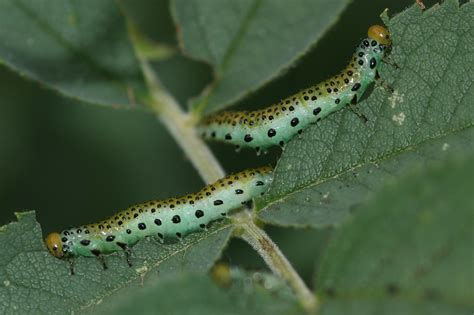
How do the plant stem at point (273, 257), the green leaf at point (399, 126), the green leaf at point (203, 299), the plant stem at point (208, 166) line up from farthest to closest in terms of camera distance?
1. the green leaf at point (399, 126)
2. the plant stem at point (208, 166)
3. the plant stem at point (273, 257)
4. the green leaf at point (203, 299)

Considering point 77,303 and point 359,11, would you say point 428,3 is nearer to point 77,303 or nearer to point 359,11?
point 359,11

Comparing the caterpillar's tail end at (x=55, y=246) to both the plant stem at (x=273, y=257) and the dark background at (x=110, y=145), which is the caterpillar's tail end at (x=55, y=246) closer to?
the plant stem at (x=273, y=257)

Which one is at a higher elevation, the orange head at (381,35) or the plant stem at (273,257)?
the orange head at (381,35)

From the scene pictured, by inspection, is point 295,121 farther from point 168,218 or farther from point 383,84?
point 168,218

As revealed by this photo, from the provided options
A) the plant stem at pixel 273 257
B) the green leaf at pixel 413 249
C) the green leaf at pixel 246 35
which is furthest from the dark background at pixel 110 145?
the green leaf at pixel 413 249

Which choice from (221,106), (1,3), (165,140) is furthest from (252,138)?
(165,140)

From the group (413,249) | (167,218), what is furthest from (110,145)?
(413,249)
